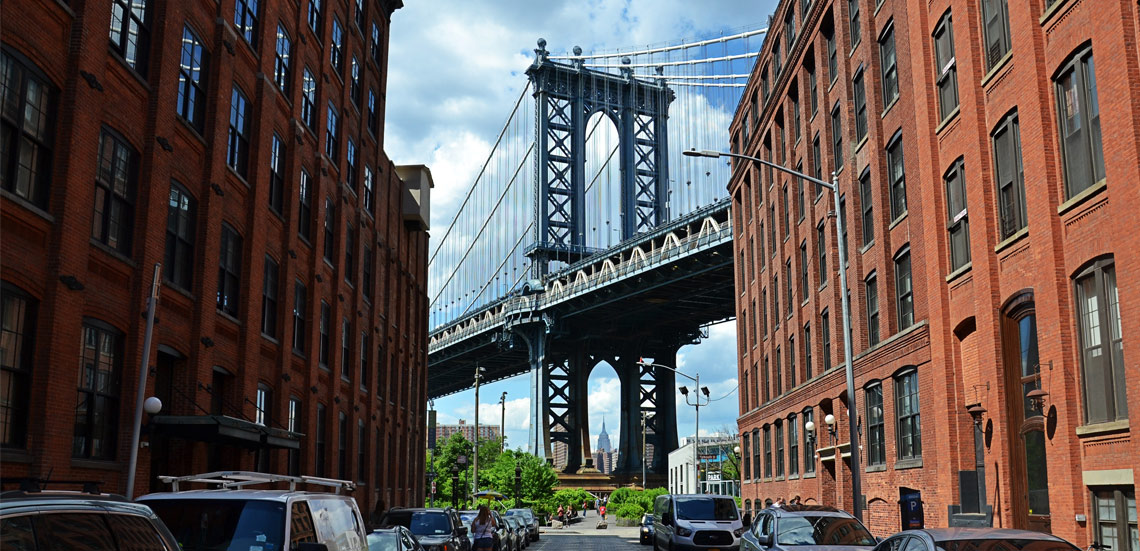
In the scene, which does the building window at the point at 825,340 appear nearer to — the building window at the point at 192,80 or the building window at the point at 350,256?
the building window at the point at 350,256

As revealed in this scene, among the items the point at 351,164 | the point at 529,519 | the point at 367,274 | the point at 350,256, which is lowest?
the point at 529,519

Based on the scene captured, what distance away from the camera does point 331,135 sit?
32531 millimetres

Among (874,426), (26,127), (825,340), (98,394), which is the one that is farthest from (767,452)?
(26,127)

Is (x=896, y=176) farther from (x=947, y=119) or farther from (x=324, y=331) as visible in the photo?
(x=324, y=331)

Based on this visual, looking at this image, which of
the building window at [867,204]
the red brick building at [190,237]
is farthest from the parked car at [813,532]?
the building window at [867,204]

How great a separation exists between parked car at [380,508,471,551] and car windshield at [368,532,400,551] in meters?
5.02

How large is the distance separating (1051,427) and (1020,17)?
23.6 feet

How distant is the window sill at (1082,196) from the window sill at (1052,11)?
3156 millimetres

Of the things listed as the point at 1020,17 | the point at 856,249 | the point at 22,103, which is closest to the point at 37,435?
the point at 22,103

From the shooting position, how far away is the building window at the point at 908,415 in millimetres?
25297

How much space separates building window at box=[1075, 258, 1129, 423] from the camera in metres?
15.3

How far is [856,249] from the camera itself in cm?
3070

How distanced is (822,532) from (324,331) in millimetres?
18787

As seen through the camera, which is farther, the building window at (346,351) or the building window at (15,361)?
the building window at (346,351)
